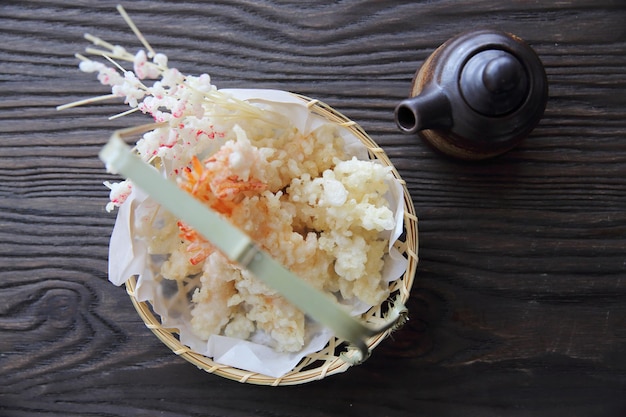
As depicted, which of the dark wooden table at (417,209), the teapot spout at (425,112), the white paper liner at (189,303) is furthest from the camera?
the dark wooden table at (417,209)

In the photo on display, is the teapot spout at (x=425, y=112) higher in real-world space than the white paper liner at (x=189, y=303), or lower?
higher

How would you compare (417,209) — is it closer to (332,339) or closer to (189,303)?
(332,339)

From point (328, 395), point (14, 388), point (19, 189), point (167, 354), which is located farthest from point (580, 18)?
point (14, 388)

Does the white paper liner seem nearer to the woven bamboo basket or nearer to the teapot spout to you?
the woven bamboo basket

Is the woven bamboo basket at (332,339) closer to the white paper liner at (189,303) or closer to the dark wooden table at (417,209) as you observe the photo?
the white paper liner at (189,303)

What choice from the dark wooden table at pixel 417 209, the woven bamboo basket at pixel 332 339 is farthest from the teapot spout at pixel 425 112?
the dark wooden table at pixel 417 209


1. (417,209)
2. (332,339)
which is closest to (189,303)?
(332,339)
